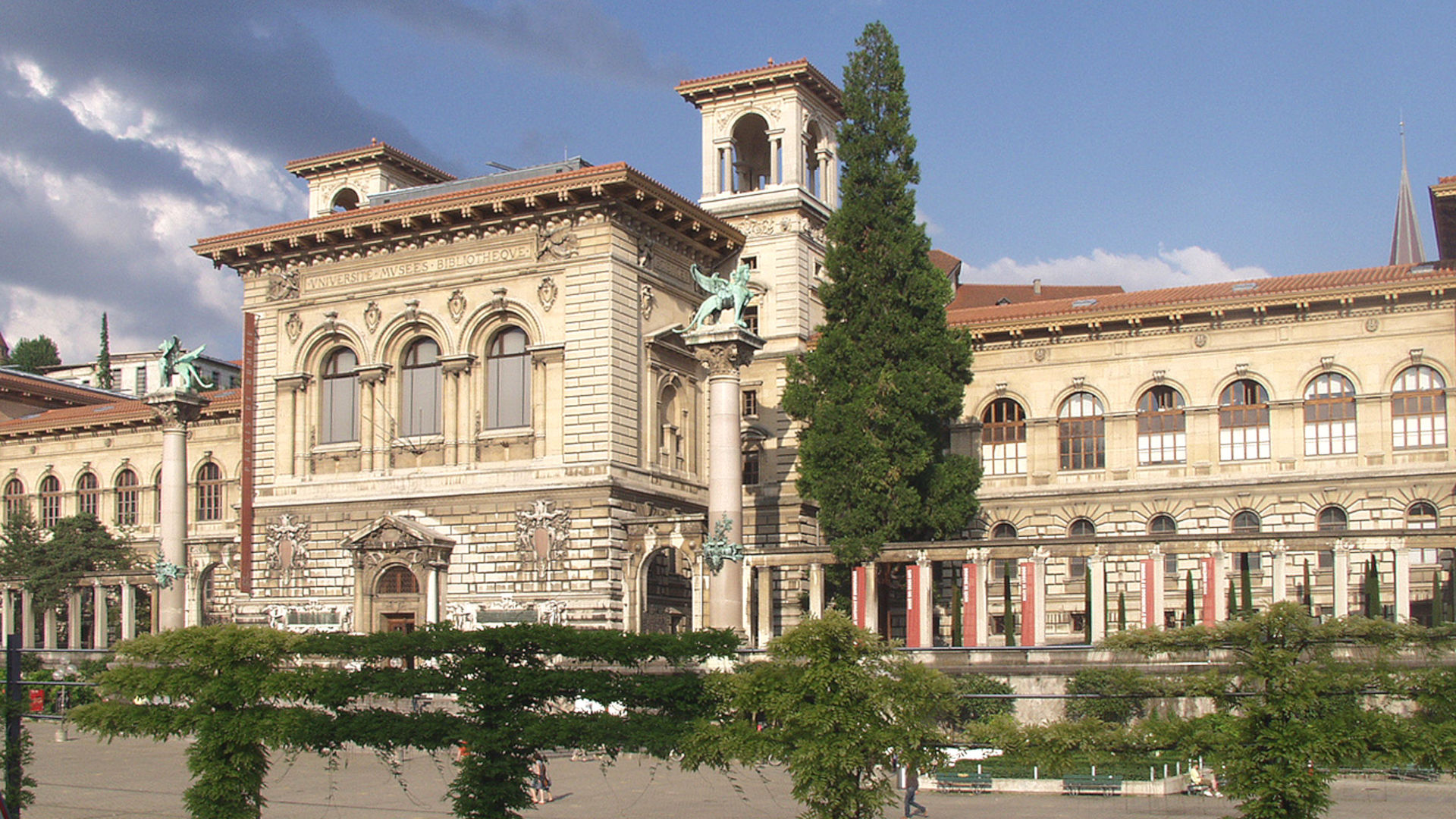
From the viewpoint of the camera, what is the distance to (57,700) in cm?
4125

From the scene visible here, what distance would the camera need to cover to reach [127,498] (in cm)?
5916

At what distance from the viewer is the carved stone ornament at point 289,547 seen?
147ft

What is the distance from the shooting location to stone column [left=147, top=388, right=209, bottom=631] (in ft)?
149

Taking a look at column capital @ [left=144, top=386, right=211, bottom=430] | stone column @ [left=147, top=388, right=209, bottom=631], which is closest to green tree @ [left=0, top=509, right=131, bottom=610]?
stone column @ [left=147, top=388, right=209, bottom=631]

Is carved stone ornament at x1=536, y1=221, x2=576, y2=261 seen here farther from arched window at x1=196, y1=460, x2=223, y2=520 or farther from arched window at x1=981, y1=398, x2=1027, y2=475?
arched window at x1=196, y1=460, x2=223, y2=520

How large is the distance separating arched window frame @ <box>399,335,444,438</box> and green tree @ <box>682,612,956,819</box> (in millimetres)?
27442

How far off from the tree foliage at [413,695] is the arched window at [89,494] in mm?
41903

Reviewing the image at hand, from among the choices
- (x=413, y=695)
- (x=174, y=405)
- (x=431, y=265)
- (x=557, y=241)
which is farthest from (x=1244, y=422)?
(x=174, y=405)

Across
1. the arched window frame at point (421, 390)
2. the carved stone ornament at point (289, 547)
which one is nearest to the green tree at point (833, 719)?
the arched window frame at point (421, 390)

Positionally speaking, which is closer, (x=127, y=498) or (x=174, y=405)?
(x=174, y=405)

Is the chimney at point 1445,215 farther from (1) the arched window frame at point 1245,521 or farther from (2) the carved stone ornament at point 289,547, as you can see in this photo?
(2) the carved stone ornament at point 289,547

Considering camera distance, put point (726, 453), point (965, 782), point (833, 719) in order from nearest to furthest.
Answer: point (833, 719) → point (965, 782) → point (726, 453)

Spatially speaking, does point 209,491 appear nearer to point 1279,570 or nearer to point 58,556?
point 58,556

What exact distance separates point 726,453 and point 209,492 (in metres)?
29.0
